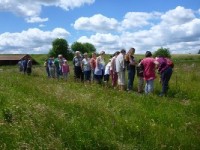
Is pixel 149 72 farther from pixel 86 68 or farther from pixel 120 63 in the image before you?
pixel 86 68

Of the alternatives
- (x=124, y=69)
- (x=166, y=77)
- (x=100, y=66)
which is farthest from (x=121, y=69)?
(x=100, y=66)

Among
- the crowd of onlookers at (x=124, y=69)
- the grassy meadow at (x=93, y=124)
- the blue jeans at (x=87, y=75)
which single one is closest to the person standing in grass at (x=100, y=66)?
the crowd of onlookers at (x=124, y=69)

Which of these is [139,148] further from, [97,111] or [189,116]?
[189,116]

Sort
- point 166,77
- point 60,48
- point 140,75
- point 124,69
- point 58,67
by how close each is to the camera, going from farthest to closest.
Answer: point 60,48 → point 58,67 → point 124,69 → point 140,75 → point 166,77

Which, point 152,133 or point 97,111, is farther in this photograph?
point 97,111

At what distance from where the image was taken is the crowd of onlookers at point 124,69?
1508cm

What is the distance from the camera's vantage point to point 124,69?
54.7 feet

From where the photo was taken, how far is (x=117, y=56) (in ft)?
55.8

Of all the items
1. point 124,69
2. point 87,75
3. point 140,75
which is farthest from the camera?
point 87,75

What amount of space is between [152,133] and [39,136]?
2450 millimetres

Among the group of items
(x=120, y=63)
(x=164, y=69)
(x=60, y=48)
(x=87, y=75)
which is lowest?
(x=87, y=75)

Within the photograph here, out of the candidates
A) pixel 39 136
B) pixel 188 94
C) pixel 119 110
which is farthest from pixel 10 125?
pixel 188 94

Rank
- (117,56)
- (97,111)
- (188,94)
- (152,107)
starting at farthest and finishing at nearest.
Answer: (117,56)
(188,94)
(152,107)
(97,111)

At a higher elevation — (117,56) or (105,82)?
(117,56)
